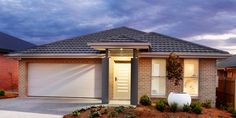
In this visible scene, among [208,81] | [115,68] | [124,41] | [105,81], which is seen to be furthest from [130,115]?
[208,81]

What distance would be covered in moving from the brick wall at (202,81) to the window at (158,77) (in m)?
0.23

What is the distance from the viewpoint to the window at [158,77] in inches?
652

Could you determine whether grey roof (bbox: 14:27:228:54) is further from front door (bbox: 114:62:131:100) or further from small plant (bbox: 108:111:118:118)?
small plant (bbox: 108:111:118:118)

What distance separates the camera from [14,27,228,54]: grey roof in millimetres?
16688

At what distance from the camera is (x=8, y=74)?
23.9 m

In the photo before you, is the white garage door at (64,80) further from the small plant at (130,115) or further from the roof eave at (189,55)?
the small plant at (130,115)


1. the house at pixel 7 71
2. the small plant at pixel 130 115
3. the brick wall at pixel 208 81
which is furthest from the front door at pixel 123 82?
the house at pixel 7 71

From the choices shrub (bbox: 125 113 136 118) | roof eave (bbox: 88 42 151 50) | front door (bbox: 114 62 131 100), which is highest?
roof eave (bbox: 88 42 151 50)

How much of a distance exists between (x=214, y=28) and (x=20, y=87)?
1455cm

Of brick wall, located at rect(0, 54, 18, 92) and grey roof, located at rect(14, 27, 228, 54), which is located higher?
grey roof, located at rect(14, 27, 228, 54)

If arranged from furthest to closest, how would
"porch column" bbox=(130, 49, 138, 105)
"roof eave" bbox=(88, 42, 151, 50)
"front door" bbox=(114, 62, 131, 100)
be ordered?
"front door" bbox=(114, 62, 131, 100)
"porch column" bbox=(130, 49, 138, 105)
"roof eave" bbox=(88, 42, 151, 50)

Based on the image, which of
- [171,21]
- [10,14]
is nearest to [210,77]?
[171,21]

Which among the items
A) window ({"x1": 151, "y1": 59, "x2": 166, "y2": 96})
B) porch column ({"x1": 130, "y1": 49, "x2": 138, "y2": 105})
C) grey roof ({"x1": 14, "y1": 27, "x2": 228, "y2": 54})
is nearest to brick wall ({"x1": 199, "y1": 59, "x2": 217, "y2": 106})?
grey roof ({"x1": 14, "y1": 27, "x2": 228, "y2": 54})

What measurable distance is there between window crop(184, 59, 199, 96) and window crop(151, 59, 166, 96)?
1.22m
